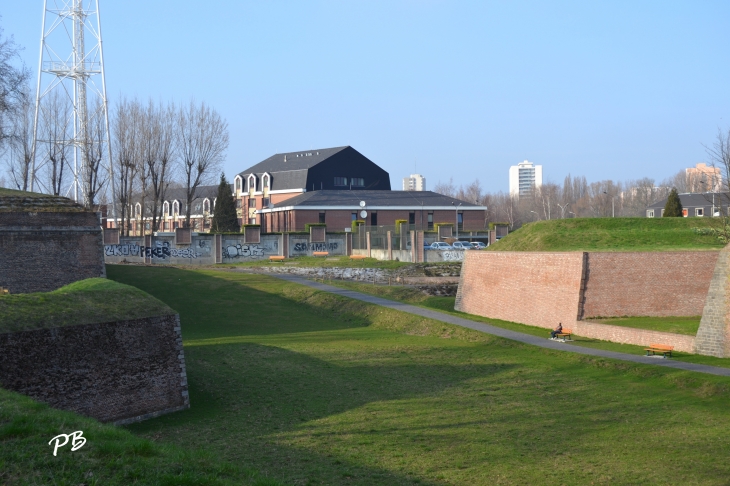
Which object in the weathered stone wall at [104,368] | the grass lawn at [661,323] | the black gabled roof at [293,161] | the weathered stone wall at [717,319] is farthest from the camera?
the black gabled roof at [293,161]

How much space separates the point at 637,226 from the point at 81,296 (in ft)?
81.0

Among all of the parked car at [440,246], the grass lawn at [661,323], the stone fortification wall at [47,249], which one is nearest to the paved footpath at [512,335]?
the grass lawn at [661,323]

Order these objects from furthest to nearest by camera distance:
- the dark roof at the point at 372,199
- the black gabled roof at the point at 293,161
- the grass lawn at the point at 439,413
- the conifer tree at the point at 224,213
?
the black gabled roof at the point at 293,161
the conifer tree at the point at 224,213
the dark roof at the point at 372,199
the grass lawn at the point at 439,413

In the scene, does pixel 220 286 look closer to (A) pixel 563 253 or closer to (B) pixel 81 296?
(A) pixel 563 253

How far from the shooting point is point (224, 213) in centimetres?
6925

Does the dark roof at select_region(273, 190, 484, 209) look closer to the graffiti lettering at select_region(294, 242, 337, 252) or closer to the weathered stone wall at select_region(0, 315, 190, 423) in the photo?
the graffiti lettering at select_region(294, 242, 337, 252)

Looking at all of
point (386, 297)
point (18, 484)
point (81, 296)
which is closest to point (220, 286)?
point (386, 297)

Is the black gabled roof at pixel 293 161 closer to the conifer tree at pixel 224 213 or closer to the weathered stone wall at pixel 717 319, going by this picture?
the conifer tree at pixel 224 213

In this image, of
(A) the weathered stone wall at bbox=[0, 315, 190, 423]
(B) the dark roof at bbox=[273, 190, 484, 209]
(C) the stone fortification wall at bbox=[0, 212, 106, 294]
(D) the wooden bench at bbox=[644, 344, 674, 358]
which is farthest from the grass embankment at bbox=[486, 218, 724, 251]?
(B) the dark roof at bbox=[273, 190, 484, 209]

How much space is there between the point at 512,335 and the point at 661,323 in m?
4.93

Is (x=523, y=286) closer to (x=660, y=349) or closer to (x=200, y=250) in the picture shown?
(x=660, y=349)

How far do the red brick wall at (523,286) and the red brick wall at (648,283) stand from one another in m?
0.76

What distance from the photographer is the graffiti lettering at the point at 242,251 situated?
51094mm

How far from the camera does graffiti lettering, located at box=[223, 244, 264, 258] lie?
168 feet
